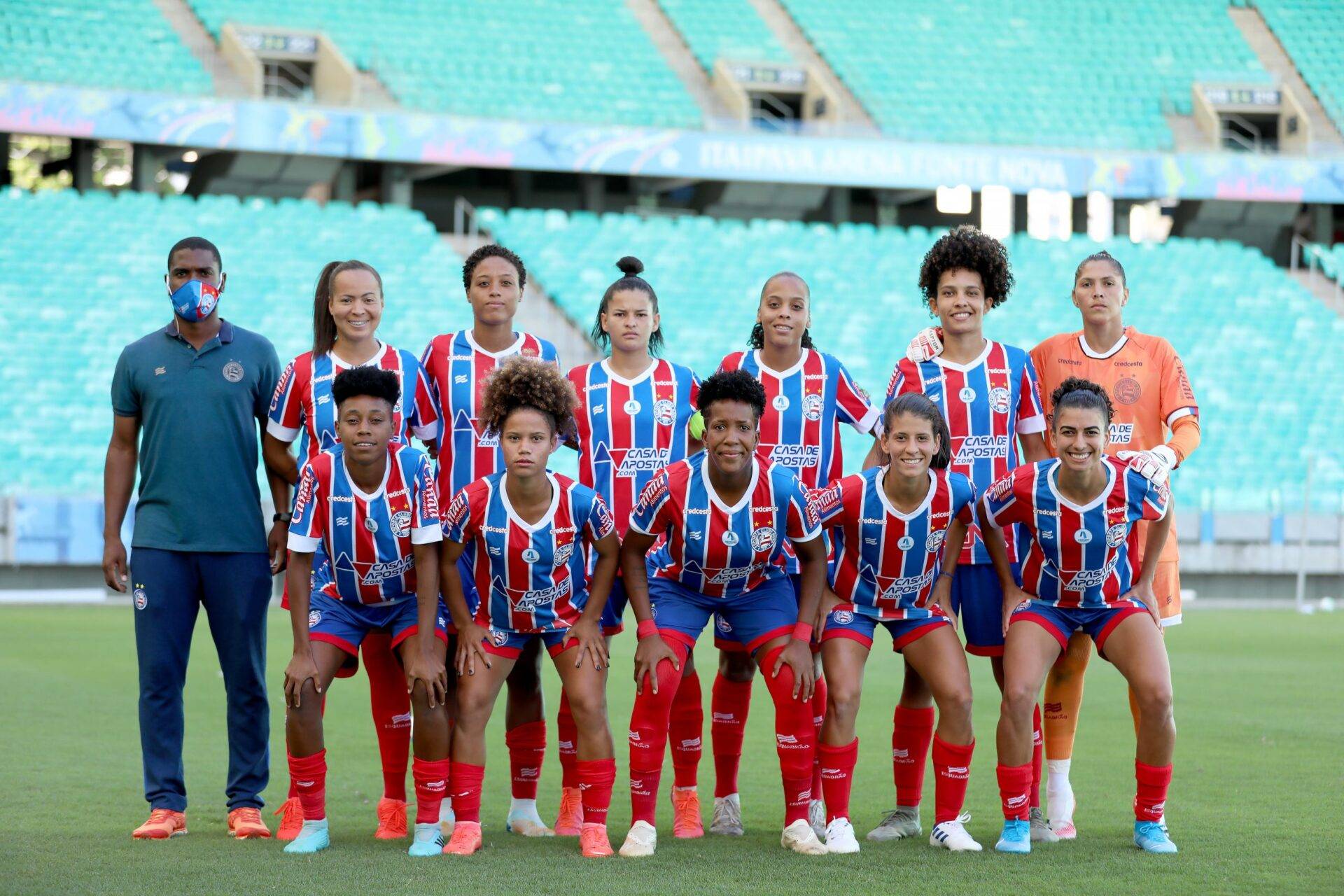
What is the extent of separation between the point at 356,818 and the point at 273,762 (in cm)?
130

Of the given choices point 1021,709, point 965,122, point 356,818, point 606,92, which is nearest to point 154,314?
point 606,92

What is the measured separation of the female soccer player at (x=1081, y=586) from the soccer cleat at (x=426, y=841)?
5.86 feet

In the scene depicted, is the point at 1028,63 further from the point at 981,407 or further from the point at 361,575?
the point at 361,575

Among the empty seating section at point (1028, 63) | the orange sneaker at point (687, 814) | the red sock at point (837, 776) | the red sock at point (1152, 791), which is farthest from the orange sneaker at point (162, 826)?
the empty seating section at point (1028, 63)

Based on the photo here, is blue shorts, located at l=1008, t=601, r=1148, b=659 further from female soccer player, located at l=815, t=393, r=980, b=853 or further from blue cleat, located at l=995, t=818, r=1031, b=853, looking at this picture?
blue cleat, located at l=995, t=818, r=1031, b=853

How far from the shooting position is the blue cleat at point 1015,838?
5059 mm

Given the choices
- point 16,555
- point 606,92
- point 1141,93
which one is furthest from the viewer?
point 1141,93

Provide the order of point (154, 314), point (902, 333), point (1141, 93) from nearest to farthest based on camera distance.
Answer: point (154, 314), point (902, 333), point (1141, 93)

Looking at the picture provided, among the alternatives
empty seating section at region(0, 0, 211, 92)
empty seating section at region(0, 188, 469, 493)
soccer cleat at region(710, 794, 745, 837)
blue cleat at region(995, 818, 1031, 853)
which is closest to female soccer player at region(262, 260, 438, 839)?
soccer cleat at region(710, 794, 745, 837)

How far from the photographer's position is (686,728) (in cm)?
563

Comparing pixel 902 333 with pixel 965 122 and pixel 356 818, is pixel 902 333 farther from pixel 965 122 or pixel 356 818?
pixel 356 818

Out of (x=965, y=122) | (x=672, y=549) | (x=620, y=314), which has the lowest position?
(x=672, y=549)

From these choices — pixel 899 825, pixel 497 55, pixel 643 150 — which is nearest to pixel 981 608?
pixel 899 825

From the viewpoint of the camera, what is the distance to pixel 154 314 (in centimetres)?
1847
